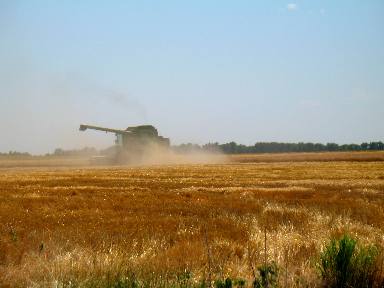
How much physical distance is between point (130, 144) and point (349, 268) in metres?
61.2

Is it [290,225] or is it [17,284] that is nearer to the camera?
[17,284]

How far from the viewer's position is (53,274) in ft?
23.6

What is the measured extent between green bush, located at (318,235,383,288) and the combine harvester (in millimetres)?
60136

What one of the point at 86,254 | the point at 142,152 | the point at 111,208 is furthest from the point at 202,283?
the point at 142,152

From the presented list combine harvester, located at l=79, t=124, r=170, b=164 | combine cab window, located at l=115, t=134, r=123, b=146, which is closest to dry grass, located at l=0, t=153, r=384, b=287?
combine harvester, located at l=79, t=124, r=170, b=164

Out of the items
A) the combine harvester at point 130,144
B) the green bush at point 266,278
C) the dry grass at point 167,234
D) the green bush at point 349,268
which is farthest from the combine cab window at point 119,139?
the green bush at point 266,278

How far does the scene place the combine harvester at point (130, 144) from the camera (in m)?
67.2

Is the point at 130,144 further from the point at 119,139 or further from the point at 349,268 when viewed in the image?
the point at 349,268

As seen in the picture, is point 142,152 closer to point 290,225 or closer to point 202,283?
point 290,225

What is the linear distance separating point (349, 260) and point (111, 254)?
358 centimetres

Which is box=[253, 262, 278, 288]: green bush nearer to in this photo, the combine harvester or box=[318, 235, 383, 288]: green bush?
box=[318, 235, 383, 288]: green bush

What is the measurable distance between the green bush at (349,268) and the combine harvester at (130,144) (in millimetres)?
60136

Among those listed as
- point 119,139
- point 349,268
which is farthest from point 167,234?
point 119,139

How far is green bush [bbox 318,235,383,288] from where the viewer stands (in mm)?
7367
